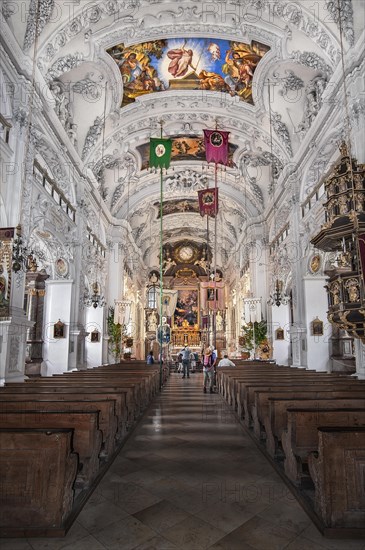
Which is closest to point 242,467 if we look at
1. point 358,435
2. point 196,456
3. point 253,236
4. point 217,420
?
point 196,456

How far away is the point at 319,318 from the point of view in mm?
11266

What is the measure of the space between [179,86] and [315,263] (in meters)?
6.79

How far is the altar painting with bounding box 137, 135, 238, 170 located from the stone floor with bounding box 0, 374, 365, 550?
492 inches

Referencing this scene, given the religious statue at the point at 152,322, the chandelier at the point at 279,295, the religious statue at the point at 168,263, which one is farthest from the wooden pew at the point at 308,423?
the religious statue at the point at 168,263

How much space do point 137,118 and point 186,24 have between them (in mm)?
3583

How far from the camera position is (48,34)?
28.1 feet

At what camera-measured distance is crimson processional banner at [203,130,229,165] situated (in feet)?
37.6

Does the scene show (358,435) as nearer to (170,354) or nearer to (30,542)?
(30,542)

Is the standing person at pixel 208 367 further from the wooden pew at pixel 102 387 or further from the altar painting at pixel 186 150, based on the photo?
the altar painting at pixel 186 150

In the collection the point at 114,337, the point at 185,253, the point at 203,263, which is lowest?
the point at 114,337

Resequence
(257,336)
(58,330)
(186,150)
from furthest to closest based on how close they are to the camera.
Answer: (186,150), (257,336), (58,330)

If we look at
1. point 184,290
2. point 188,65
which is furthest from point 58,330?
point 184,290

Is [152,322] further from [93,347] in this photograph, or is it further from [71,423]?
[71,423]

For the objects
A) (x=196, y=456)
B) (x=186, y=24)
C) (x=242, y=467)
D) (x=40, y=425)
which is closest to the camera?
(x=40, y=425)
